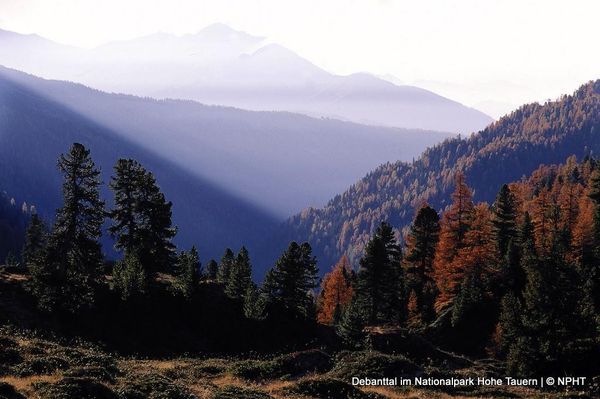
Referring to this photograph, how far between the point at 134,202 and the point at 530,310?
38712 mm

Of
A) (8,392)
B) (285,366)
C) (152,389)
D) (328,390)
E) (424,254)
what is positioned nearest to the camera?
(8,392)

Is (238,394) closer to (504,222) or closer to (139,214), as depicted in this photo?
(139,214)

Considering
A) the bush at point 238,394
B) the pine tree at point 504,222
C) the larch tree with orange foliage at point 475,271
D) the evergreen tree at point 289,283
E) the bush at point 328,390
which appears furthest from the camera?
the pine tree at point 504,222

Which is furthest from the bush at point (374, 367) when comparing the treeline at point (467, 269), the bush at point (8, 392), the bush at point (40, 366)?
the bush at point (8, 392)

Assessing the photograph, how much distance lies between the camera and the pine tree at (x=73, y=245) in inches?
1721

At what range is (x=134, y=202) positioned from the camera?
56.1 meters

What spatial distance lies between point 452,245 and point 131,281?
39.6 meters

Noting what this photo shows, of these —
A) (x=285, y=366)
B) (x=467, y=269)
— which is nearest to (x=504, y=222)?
(x=467, y=269)

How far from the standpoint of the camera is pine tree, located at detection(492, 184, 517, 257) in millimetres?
70350

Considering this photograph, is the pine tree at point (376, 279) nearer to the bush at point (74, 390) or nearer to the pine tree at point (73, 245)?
the pine tree at point (73, 245)

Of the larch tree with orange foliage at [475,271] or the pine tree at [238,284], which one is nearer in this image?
the pine tree at [238,284]

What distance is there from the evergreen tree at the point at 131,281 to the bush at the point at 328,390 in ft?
79.8

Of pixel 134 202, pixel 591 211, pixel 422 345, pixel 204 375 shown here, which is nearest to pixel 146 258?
pixel 134 202

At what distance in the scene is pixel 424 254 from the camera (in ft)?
240
